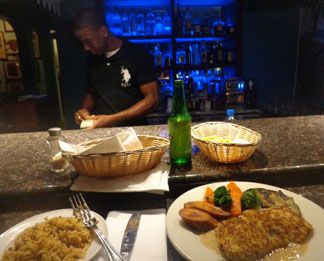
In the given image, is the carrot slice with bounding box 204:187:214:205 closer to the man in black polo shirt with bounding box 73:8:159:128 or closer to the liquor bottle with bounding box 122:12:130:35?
the man in black polo shirt with bounding box 73:8:159:128

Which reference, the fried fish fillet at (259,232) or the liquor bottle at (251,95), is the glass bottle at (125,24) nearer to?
the liquor bottle at (251,95)

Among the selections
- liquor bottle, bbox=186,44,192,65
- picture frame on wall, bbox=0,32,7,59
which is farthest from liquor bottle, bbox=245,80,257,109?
picture frame on wall, bbox=0,32,7,59

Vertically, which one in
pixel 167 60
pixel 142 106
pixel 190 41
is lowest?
pixel 142 106

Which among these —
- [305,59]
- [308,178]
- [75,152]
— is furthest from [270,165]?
[305,59]

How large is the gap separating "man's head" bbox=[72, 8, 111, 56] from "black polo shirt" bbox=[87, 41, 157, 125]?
11cm

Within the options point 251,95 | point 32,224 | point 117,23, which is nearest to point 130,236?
point 32,224

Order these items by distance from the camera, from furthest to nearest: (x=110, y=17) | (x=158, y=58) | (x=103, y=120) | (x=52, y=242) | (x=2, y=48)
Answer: (x=2, y=48)
(x=158, y=58)
(x=110, y=17)
(x=103, y=120)
(x=52, y=242)

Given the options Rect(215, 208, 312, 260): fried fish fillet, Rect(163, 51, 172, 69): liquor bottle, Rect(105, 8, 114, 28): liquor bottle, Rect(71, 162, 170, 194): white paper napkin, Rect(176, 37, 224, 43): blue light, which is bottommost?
Rect(215, 208, 312, 260): fried fish fillet

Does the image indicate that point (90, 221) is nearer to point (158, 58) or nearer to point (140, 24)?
point (158, 58)

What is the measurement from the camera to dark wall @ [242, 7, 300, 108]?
3.54 m

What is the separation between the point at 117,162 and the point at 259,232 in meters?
0.45

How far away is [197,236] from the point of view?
771mm

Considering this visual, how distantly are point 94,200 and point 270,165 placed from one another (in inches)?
24.7

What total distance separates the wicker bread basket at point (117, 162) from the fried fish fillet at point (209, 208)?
21 cm
